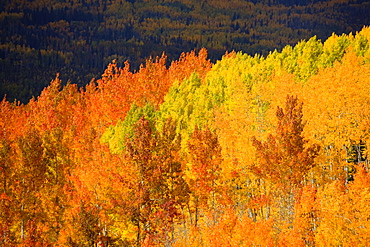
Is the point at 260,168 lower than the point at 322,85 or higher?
lower

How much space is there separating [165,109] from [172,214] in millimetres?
30583

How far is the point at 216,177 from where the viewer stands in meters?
44.2

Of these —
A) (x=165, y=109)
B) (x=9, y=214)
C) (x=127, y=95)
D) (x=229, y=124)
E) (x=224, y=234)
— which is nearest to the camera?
(x=224, y=234)

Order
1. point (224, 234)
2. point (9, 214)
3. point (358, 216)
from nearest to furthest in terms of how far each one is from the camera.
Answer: point (358, 216)
point (224, 234)
point (9, 214)

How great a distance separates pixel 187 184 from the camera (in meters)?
44.4

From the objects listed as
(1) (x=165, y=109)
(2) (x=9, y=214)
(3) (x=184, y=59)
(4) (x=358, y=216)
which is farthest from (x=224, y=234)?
(3) (x=184, y=59)

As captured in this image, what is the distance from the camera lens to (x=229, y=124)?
55531 mm

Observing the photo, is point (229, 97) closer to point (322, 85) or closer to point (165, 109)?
point (165, 109)

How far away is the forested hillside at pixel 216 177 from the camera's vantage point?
37.1 metres

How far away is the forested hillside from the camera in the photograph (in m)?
37.1

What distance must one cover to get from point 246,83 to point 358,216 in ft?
139

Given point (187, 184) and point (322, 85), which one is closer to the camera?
point (187, 184)

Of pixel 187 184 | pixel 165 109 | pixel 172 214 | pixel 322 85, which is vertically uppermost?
pixel 165 109

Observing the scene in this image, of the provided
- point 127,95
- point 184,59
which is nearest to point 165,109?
point 127,95
